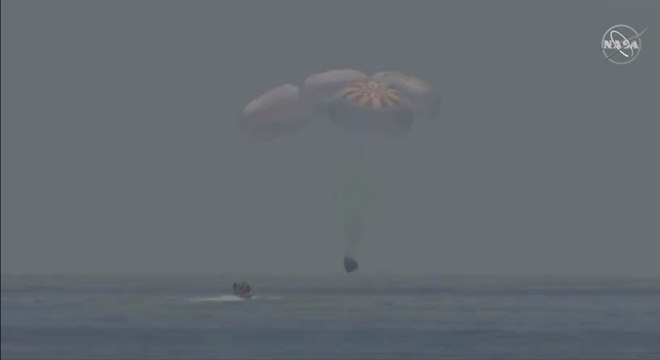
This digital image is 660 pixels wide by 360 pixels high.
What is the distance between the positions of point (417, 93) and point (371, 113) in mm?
5602

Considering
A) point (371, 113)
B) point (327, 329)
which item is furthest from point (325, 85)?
point (327, 329)

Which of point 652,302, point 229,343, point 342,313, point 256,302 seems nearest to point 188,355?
point 229,343

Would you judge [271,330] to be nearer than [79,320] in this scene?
Yes

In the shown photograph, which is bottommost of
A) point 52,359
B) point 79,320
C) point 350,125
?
point 52,359

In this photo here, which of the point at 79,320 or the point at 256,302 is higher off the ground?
the point at 256,302

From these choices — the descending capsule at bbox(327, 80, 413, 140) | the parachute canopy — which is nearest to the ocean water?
the parachute canopy

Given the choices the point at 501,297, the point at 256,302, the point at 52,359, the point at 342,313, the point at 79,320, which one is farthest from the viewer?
the point at 501,297

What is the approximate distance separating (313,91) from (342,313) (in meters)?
23.5

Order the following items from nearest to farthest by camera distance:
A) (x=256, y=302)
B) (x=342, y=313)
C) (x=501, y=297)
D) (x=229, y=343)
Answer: (x=229, y=343)
(x=342, y=313)
(x=256, y=302)
(x=501, y=297)

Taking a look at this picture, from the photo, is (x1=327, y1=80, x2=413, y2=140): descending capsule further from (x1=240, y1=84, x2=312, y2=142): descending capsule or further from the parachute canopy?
the parachute canopy

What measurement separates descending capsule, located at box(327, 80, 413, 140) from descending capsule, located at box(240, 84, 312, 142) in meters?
3.67

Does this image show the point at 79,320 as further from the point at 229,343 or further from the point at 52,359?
the point at 52,359

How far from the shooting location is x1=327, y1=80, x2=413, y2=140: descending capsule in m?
94.4

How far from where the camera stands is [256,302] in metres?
135
